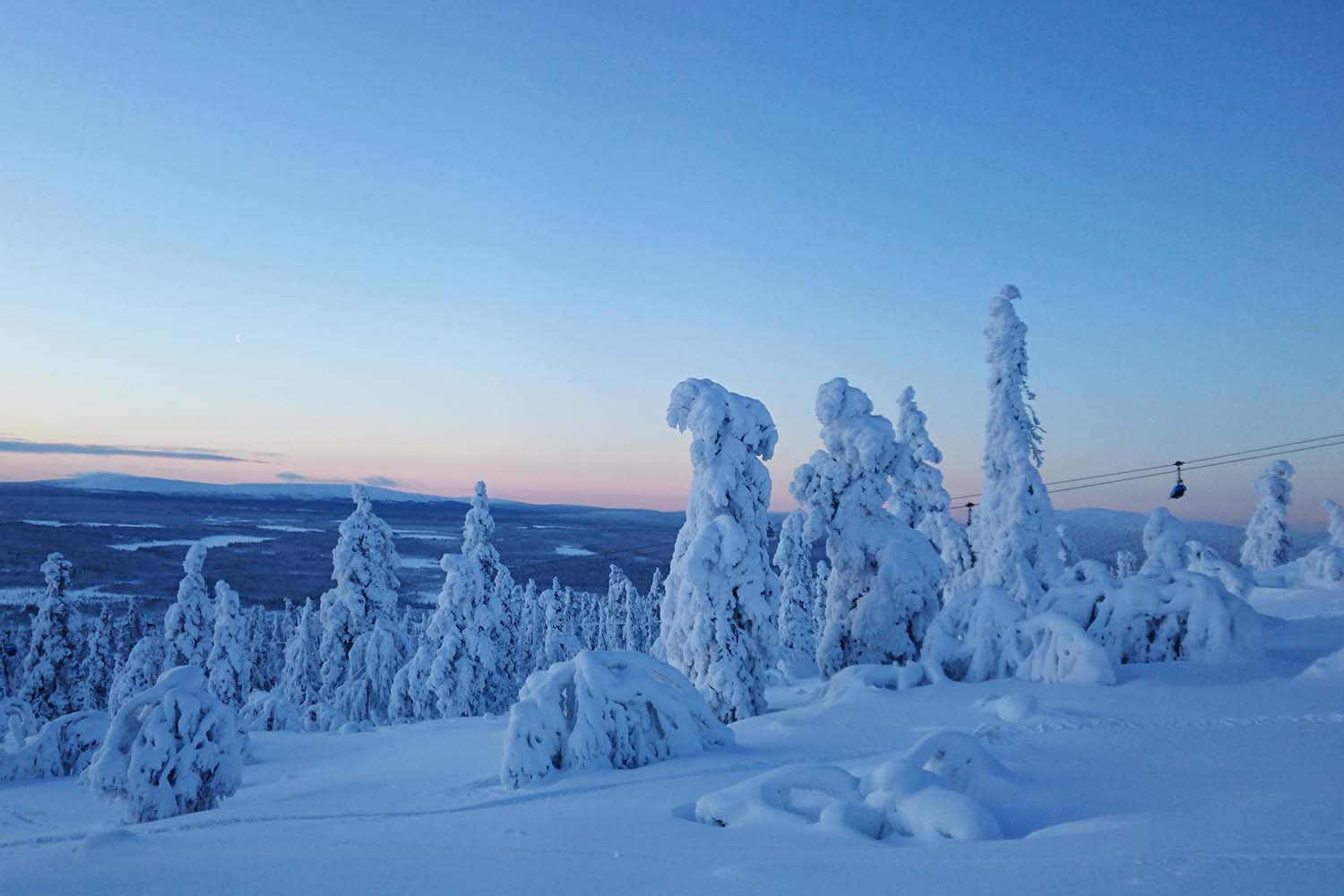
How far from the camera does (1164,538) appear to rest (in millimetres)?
36688

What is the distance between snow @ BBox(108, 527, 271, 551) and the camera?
12938cm

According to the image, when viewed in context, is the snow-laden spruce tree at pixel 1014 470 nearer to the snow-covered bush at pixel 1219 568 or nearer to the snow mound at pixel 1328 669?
the snow-covered bush at pixel 1219 568

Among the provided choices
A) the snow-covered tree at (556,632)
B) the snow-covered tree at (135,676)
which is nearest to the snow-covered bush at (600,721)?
the snow-covered tree at (556,632)

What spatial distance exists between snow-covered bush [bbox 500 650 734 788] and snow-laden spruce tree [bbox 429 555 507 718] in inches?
838

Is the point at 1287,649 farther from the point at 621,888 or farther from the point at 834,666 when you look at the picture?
the point at 621,888

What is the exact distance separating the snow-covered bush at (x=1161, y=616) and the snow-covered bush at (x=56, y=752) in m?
26.2

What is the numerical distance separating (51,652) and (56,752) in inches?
800

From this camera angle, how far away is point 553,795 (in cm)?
1055

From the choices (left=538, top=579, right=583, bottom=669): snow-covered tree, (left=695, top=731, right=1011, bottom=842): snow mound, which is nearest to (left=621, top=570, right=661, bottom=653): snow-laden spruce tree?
(left=538, top=579, right=583, bottom=669): snow-covered tree

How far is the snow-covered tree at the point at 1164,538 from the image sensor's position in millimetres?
36469

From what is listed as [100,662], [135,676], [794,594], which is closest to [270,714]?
[135,676]

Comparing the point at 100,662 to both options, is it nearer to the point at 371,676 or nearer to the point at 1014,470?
the point at 371,676

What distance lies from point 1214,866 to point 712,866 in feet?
11.6

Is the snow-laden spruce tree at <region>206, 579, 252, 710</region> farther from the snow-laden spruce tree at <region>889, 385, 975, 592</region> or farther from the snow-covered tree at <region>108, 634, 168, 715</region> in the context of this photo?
the snow-laden spruce tree at <region>889, 385, 975, 592</region>
